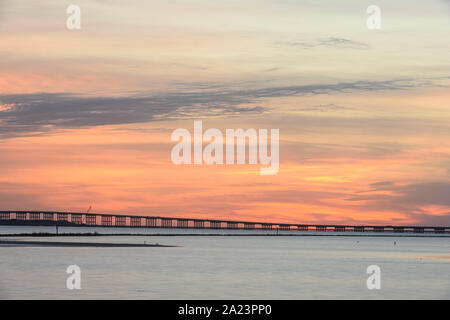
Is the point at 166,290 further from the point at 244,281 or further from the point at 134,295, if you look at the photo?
the point at 244,281

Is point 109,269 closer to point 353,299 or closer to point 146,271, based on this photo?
point 146,271

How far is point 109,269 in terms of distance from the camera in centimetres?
8862

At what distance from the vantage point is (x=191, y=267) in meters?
96.5

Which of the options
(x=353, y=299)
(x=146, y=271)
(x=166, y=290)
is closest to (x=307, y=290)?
(x=353, y=299)

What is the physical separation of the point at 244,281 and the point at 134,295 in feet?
59.4
